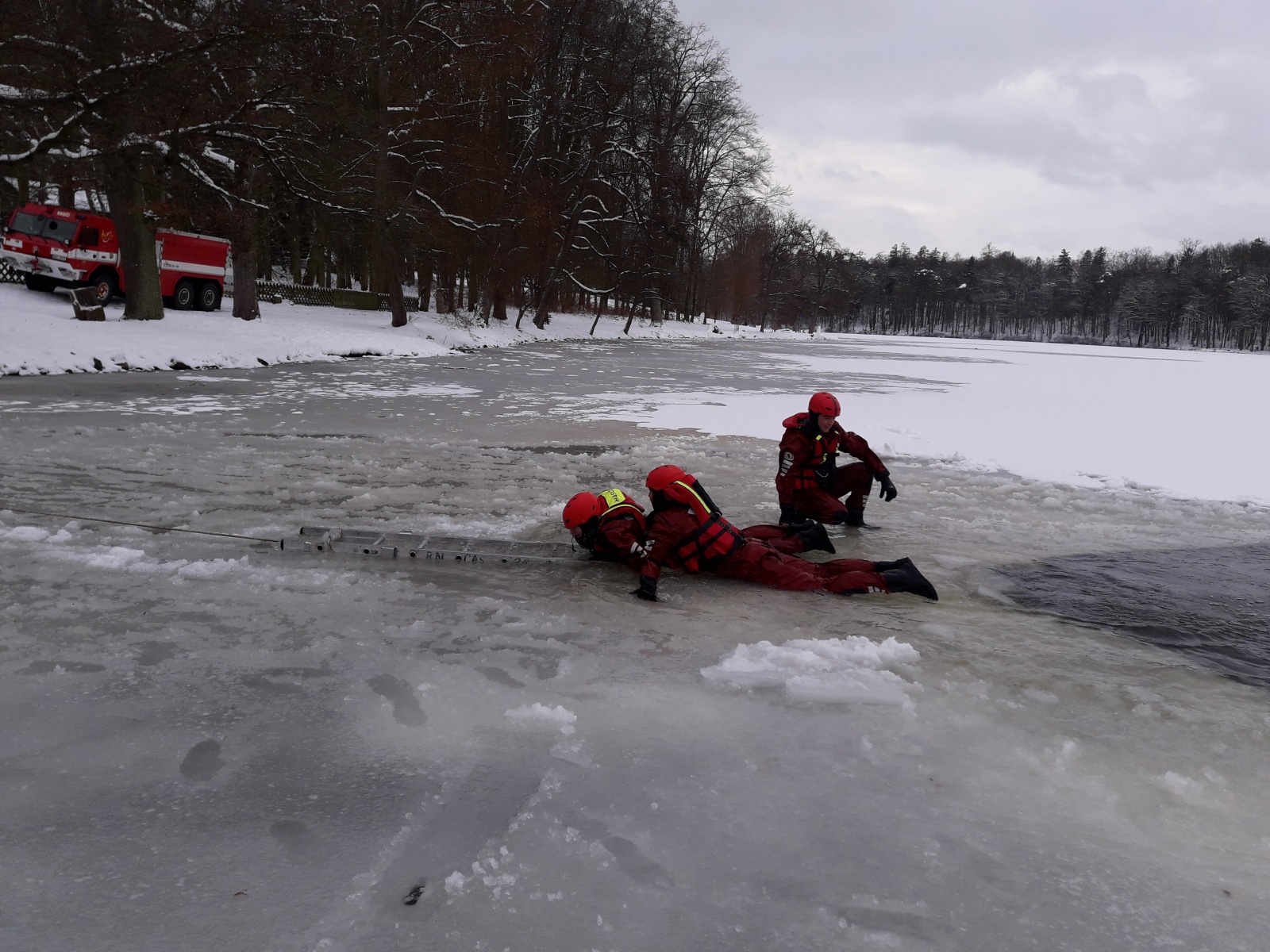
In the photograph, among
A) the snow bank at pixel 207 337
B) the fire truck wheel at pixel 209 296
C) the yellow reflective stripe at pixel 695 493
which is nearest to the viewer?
the yellow reflective stripe at pixel 695 493

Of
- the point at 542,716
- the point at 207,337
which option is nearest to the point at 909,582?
the point at 542,716

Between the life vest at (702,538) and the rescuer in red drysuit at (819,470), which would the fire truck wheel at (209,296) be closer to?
the rescuer in red drysuit at (819,470)

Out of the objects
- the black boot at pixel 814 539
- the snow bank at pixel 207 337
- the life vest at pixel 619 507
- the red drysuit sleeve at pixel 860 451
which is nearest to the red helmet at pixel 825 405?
the red drysuit sleeve at pixel 860 451

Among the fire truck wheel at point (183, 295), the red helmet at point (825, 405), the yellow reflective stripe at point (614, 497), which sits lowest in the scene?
the yellow reflective stripe at point (614, 497)

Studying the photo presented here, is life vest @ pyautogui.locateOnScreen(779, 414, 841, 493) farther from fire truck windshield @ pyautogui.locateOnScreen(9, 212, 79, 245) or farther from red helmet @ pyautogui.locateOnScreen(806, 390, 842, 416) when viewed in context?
fire truck windshield @ pyautogui.locateOnScreen(9, 212, 79, 245)

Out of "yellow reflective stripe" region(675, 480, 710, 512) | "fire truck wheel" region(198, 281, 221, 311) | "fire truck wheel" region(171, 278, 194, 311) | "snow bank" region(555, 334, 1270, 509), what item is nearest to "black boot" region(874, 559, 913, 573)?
"yellow reflective stripe" region(675, 480, 710, 512)

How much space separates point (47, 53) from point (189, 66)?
1978 millimetres

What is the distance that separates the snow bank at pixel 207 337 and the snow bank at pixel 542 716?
49.2 ft

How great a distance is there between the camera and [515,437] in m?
10.4

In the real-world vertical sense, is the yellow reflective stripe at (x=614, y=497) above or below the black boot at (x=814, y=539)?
above

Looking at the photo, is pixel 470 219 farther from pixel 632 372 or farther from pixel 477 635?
pixel 477 635

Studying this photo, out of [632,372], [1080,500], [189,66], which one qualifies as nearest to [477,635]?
[1080,500]

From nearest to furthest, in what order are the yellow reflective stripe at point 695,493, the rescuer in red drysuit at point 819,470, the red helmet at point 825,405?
the yellow reflective stripe at point 695,493 < the red helmet at point 825,405 < the rescuer in red drysuit at point 819,470

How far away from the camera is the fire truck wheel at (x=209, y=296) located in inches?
988
